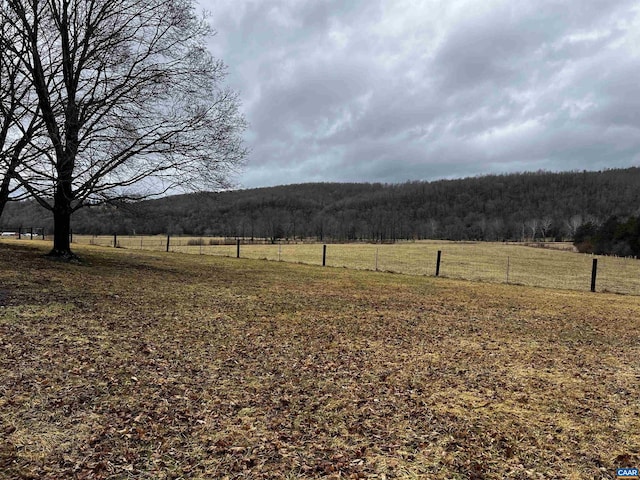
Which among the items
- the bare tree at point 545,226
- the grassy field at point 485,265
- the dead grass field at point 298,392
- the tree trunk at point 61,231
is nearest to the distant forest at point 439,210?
the bare tree at point 545,226

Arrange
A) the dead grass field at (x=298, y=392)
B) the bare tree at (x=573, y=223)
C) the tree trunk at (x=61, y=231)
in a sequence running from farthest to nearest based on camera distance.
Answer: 1. the bare tree at (x=573, y=223)
2. the tree trunk at (x=61, y=231)
3. the dead grass field at (x=298, y=392)

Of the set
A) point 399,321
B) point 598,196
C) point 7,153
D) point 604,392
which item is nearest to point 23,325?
point 7,153

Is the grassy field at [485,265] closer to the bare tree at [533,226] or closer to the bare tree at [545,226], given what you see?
the bare tree at [533,226]

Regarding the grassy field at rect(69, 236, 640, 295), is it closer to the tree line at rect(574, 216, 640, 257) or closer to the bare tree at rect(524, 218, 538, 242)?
the tree line at rect(574, 216, 640, 257)

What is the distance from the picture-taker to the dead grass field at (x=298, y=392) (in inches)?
125

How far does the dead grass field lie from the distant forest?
310 feet

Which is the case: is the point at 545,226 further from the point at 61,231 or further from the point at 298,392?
the point at 298,392

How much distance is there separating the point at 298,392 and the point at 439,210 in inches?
6004

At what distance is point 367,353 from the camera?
6090 millimetres

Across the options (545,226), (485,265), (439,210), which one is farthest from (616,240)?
(439,210)

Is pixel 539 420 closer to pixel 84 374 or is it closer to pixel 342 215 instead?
pixel 84 374

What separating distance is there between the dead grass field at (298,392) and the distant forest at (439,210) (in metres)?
94.5

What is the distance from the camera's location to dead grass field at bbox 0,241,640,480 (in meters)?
3.18

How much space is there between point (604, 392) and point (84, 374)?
6.15m
